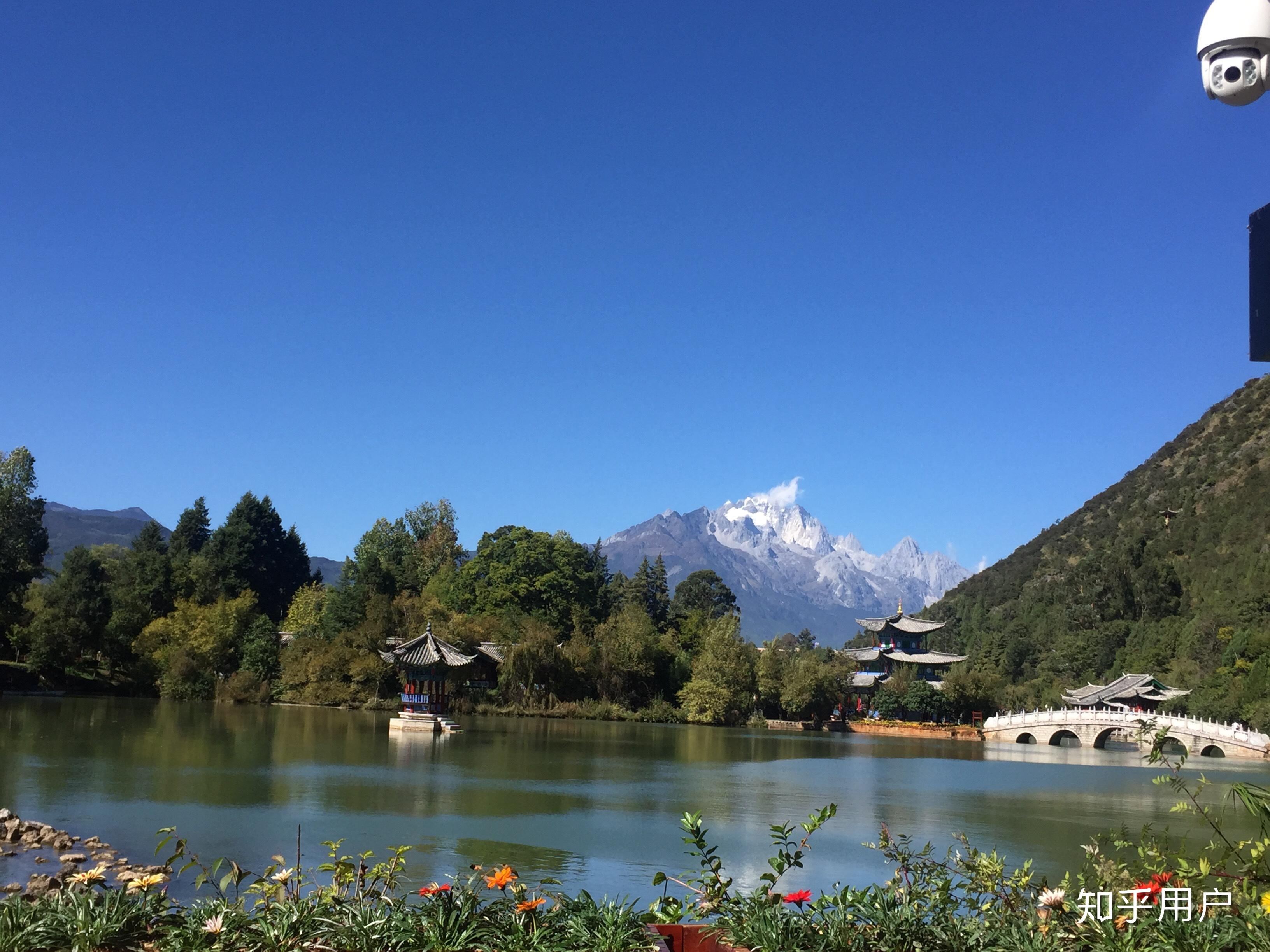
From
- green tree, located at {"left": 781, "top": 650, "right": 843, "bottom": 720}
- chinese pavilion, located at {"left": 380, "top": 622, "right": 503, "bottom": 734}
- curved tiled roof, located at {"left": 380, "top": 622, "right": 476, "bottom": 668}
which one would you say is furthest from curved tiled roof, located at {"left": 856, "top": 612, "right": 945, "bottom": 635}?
chinese pavilion, located at {"left": 380, "top": 622, "right": 503, "bottom": 734}

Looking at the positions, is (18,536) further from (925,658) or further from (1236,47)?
(1236,47)

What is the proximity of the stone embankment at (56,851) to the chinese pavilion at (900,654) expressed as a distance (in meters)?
41.4

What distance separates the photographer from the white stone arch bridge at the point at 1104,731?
29.6 meters

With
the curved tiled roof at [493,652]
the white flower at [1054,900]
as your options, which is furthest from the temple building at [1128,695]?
the white flower at [1054,900]

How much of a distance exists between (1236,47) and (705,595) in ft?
202

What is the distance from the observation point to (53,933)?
12.0 ft

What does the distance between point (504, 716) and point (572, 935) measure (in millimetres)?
35190

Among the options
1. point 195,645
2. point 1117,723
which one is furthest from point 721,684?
point 195,645

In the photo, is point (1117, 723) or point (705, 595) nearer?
point (1117, 723)

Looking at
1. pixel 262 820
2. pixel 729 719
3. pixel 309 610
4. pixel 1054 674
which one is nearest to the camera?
pixel 262 820

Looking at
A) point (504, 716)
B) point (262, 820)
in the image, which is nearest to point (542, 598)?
point (504, 716)

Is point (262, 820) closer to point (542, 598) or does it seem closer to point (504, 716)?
point (504, 716)

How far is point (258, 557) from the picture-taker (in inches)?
1917

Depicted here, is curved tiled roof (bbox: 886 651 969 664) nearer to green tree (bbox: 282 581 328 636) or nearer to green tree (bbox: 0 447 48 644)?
green tree (bbox: 282 581 328 636)
